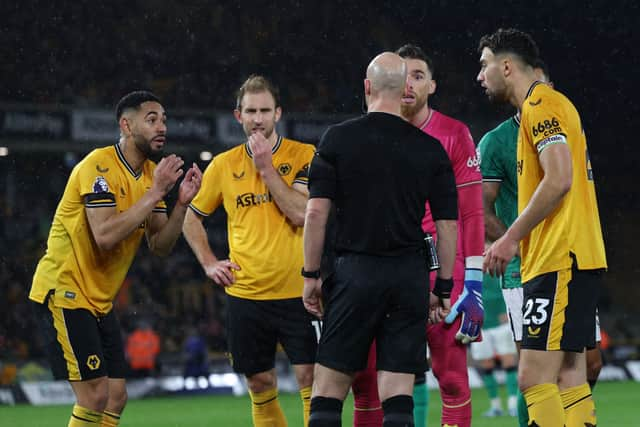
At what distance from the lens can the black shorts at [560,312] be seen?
4.73 metres

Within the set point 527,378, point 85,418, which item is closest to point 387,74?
point 527,378

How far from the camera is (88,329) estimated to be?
18.8 ft

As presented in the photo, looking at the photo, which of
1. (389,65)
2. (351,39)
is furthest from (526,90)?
(351,39)

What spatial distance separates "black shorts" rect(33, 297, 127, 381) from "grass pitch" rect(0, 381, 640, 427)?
4.01 m

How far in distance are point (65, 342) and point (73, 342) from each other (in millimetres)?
47

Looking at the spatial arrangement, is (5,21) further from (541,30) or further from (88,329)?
(88,329)

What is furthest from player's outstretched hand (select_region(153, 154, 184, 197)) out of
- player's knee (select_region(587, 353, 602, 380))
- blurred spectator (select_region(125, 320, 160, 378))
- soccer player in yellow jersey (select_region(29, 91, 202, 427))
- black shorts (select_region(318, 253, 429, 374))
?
blurred spectator (select_region(125, 320, 160, 378))

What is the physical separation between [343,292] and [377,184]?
481 mm

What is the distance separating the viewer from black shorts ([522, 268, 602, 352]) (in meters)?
4.73

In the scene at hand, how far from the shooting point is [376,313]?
14.8 ft

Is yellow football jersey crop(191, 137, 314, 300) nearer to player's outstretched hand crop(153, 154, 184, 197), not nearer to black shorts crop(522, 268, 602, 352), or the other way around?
player's outstretched hand crop(153, 154, 184, 197)

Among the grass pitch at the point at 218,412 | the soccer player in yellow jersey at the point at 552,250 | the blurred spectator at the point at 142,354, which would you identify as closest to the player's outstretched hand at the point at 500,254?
the soccer player in yellow jersey at the point at 552,250

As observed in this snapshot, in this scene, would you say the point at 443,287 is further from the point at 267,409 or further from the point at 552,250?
the point at 267,409

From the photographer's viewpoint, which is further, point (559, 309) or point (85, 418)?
point (85, 418)
